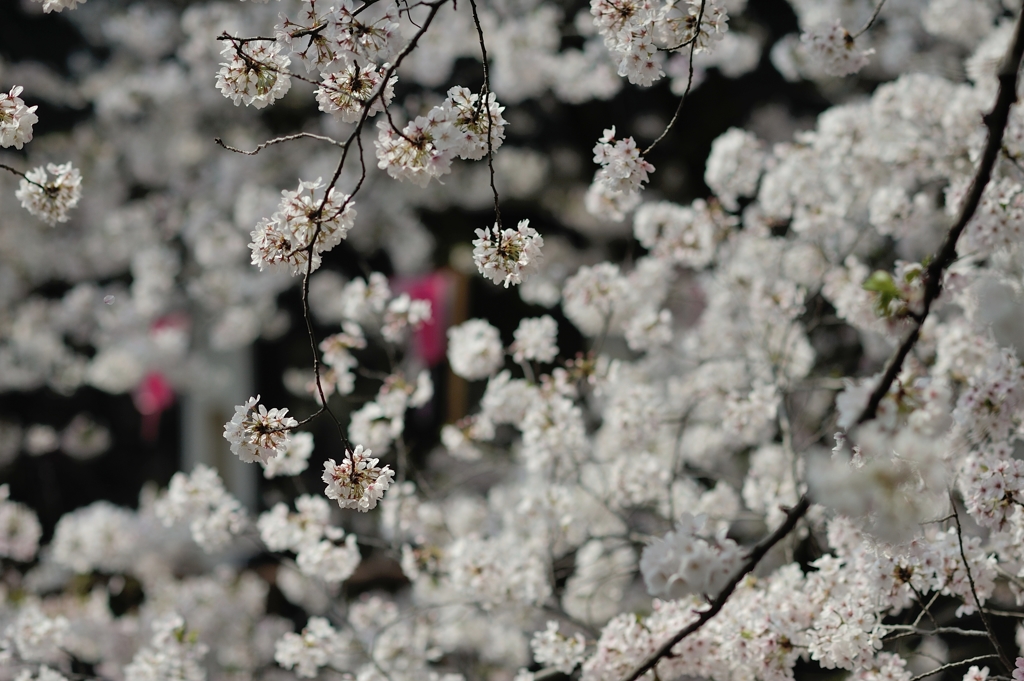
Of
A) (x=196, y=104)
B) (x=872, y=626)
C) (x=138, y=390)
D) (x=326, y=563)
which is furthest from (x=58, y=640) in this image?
(x=138, y=390)

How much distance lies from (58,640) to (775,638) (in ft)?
7.42

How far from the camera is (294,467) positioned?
2.55m

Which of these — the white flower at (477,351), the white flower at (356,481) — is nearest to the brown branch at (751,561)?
the white flower at (356,481)

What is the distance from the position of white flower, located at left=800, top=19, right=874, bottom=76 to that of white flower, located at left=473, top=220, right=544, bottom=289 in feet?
2.98

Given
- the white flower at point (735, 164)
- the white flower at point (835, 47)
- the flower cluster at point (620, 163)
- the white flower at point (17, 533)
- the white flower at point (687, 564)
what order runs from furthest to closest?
the white flower at point (17, 533) → the white flower at point (735, 164) → the white flower at point (835, 47) → the flower cluster at point (620, 163) → the white flower at point (687, 564)

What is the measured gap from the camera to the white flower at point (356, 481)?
5.16ft

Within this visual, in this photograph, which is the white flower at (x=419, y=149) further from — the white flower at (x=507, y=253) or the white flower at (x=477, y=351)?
the white flower at (x=477, y=351)

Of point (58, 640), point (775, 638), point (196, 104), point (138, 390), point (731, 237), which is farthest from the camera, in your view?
point (138, 390)

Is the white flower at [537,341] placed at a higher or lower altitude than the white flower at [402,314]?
lower

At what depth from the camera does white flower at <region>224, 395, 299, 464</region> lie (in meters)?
1.61

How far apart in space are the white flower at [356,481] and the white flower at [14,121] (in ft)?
3.41

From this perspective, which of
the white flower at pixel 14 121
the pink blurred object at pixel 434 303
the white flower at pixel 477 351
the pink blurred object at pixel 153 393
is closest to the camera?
the white flower at pixel 14 121

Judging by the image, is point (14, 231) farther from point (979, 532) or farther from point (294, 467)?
point (979, 532)

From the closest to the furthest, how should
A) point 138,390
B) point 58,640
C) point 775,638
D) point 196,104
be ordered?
point 775,638 → point 58,640 → point 196,104 → point 138,390
